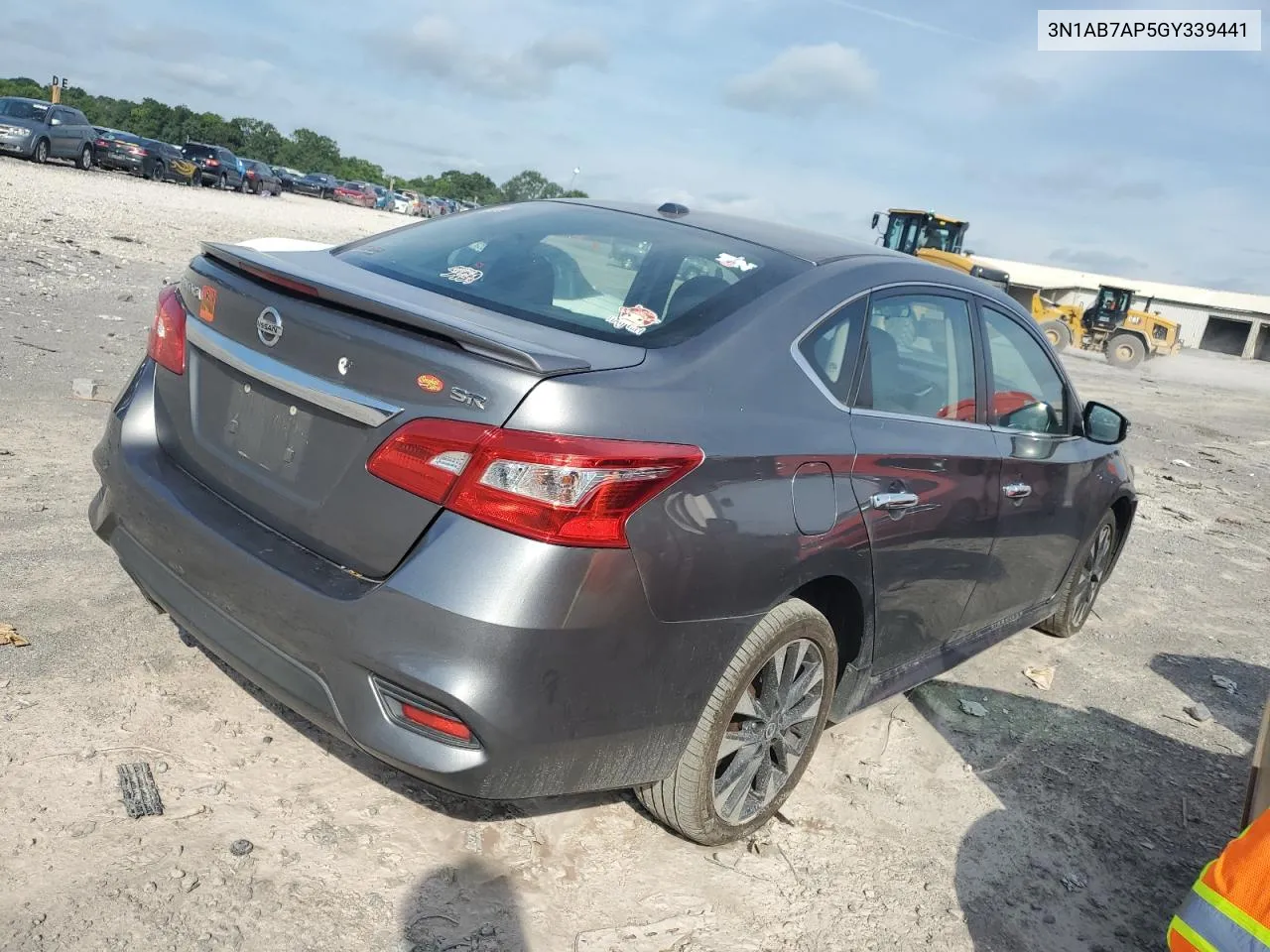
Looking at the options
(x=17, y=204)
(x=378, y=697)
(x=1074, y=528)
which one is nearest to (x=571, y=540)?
(x=378, y=697)

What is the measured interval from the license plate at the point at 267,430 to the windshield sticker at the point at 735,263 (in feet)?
4.27

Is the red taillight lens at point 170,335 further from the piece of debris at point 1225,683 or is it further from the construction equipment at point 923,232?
the construction equipment at point 923,232

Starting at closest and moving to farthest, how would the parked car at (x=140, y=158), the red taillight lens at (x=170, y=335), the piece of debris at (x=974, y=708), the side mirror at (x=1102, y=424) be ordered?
the red taillight lens at (x=170, y=335) → the piece of debris at (x=974, y=708) → the side mirror at (x=1102, y=424) → the parked car at (x=140, y=158)

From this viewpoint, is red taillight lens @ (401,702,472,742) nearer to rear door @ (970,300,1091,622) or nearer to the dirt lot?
the dirt lot

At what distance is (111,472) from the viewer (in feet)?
9.69

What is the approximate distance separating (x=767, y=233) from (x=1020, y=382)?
134 cm

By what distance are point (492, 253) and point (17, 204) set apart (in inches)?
584

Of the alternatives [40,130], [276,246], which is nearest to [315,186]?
[40,130]

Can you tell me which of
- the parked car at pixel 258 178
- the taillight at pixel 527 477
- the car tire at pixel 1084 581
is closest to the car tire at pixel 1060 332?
the car tire at pixel 1084 581

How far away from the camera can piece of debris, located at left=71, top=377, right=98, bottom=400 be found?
249 inches

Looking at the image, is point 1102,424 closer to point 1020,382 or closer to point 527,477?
point 1020,382

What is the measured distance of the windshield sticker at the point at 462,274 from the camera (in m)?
3.00

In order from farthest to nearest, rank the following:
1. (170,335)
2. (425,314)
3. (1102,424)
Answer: (1102,424)
(170,335)
(425,314)

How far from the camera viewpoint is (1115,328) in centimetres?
2867
